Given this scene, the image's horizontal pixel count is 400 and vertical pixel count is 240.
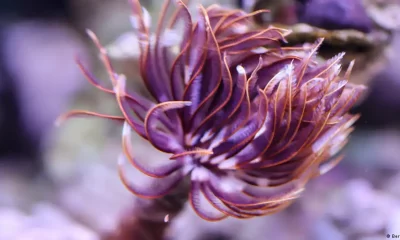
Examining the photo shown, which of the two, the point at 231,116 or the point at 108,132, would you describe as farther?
the point at 108,132

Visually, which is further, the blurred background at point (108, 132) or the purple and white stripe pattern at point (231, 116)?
the blurred background at point (108, 132)

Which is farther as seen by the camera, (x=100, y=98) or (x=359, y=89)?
(x=100, y=98)

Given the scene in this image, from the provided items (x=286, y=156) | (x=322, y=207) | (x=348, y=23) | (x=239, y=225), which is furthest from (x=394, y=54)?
(x=239, y=225)

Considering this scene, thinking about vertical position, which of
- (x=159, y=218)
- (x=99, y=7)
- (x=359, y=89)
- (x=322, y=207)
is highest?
(x=99, y=7)

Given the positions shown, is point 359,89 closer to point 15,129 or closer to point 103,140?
point 103,140
